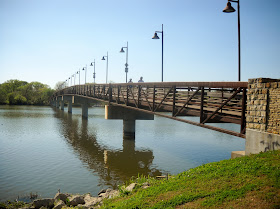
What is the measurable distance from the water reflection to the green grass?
269 inches

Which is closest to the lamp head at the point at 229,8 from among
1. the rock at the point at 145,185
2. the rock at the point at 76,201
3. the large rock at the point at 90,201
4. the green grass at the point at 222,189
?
the green grass at the point at 222,189

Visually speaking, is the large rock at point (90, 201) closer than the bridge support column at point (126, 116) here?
Yes

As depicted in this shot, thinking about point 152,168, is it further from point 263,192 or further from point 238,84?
point 263,192

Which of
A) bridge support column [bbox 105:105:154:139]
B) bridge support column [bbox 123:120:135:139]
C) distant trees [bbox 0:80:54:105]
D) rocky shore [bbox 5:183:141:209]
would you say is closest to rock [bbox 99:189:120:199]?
rocky shore [bbox 5:183:141:209]

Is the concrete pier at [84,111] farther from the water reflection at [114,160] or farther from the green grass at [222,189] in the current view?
the green grass at [222,189]

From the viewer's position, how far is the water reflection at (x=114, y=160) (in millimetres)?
19078

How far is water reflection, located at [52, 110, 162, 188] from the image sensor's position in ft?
62.6

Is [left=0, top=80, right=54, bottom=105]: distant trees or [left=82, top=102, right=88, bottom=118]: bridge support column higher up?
[left=0, top=80, right=54, bottom=105]: distant trees

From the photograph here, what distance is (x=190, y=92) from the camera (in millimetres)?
19797

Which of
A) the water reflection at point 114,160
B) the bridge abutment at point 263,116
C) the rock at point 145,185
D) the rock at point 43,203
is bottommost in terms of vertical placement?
the water reflection at point 114,160

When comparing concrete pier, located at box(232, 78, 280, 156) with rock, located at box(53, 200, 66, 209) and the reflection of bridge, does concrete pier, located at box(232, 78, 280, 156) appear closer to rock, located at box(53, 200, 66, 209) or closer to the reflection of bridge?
the reflection of bridge

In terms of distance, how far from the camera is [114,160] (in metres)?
23.7

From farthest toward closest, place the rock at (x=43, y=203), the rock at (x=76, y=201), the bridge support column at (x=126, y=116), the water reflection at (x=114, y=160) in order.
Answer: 1. the bridge support column at (x=126, y=116)
2. the water reflection at (x=114, y=160)
3. the rock at (x=76, y=201)
4. the rock at (x=43, y=203)

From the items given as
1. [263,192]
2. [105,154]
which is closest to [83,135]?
[105,154]
